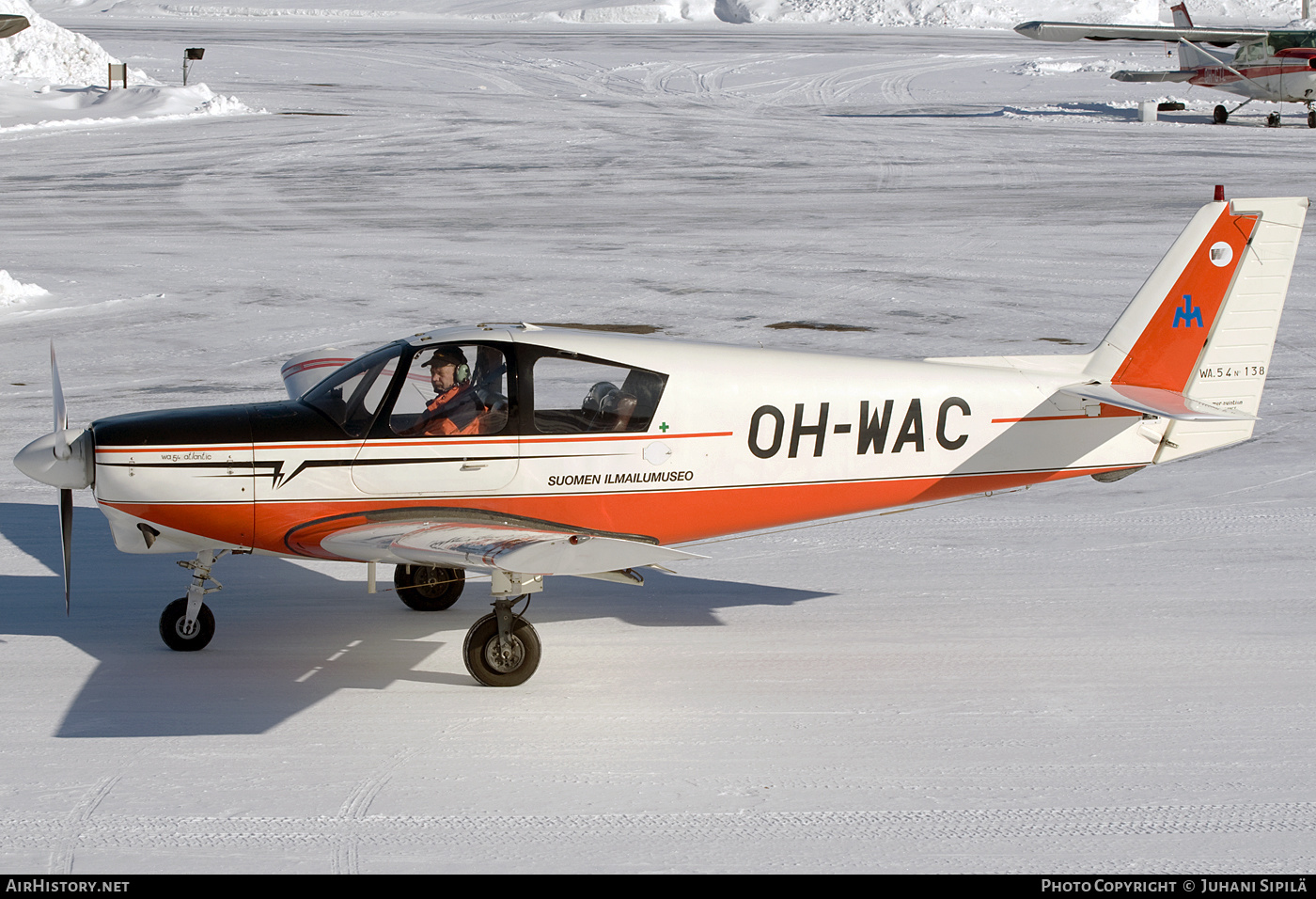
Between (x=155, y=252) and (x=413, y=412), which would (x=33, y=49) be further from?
(x=413, y=412)

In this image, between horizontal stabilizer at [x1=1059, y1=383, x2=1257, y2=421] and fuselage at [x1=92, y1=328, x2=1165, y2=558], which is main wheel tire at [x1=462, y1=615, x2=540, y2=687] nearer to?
fuselage at [x1=92, y1=328, x2=1165, y2=558]

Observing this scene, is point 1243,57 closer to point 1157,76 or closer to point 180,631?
point 1157,76

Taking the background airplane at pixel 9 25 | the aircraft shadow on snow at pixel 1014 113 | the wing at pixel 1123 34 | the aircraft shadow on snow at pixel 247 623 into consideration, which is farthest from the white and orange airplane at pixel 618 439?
the aircraft shadow on snow at pixel 1014 113

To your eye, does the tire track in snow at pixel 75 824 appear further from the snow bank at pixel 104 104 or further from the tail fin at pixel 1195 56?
the tail fin at pixel 1195 56

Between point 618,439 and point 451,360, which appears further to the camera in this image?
point 618,439

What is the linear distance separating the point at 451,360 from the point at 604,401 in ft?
3.20

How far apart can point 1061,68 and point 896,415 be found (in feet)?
162

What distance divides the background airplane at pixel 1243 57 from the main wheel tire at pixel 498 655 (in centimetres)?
3327

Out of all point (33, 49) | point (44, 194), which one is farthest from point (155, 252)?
point (33, 49)

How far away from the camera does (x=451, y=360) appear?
740 cm

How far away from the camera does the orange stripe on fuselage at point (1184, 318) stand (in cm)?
848

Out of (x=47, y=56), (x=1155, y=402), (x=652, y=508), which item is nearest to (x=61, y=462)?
(x=652, y=508)

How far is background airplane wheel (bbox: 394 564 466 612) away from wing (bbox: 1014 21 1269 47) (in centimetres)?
3207

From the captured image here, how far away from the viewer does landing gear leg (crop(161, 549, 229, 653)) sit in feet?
25.4
